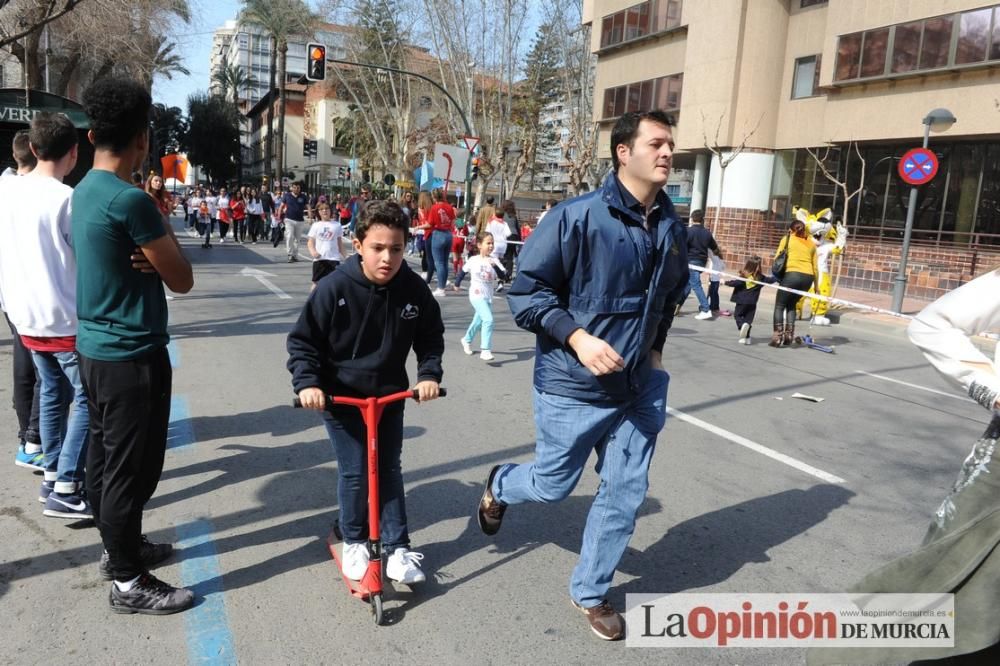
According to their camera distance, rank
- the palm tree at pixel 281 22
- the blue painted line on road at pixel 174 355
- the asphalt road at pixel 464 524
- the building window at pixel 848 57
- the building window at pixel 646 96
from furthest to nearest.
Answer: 1. the palm tree at pixel 281 22
2. the building window at pixel 646 96
3. the building window at pixel 848 57
4. the blue painted line on road at pixel 174 355
5. the asphalt road at pixel 464 524

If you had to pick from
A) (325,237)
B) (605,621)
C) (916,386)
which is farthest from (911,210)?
(605,621)

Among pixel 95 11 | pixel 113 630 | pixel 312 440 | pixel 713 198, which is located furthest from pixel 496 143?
pixel 113 630

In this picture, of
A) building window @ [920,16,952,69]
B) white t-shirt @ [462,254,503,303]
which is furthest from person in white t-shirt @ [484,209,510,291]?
building window @ [920,16,952,69]

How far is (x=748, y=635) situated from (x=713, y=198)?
2441 centimetres

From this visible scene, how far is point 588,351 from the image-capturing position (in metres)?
2.69

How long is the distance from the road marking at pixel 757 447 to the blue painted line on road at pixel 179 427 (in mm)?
3699

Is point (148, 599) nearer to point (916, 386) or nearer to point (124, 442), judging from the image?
point (124, 442)

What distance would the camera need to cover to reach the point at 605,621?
9.76ft

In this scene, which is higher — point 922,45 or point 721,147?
point 922,45

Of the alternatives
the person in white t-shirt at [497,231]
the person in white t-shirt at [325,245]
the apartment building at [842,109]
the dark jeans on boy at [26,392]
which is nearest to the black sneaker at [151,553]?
the dark jeans on boy at [26,392]

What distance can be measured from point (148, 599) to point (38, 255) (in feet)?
5.71

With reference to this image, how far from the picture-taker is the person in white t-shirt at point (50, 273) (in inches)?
143

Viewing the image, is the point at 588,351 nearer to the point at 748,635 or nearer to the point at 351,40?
the point at 748,635

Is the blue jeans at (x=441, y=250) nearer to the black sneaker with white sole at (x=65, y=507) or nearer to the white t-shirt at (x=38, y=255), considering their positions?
the white t-shirt at (x=38, y=255)
